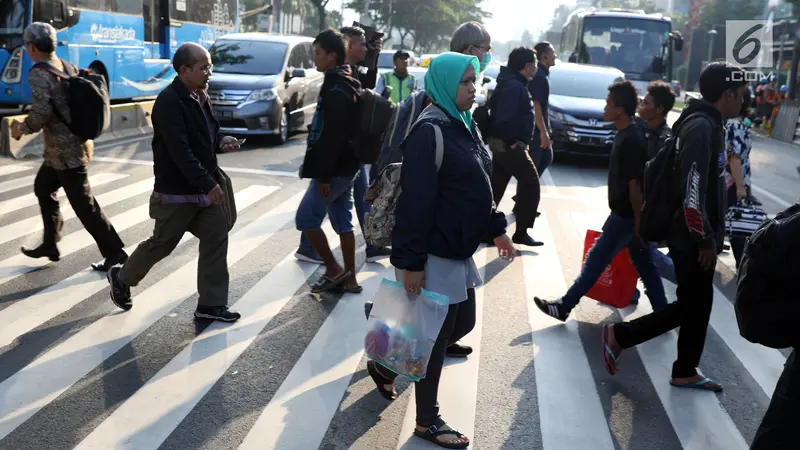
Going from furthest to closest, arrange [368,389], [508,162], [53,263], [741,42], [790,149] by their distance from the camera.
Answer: [741,42]
[790,149]
[508,162]
[53,263]
[368,389]

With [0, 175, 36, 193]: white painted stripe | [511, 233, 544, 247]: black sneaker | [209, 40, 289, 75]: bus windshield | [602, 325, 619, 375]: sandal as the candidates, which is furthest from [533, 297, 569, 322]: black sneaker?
[209, 40, 289, 75]: bus windshield

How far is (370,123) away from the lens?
18.5 ft

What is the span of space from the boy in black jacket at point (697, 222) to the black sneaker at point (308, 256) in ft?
10.0

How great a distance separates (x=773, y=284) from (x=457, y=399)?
7.53ft

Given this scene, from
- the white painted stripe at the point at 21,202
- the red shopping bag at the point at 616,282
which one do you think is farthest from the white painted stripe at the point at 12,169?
the red shopping bag at the point at 616,282

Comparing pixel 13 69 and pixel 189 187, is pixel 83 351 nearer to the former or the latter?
pixel 189 187

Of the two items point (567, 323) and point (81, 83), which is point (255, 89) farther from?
point (567, 323)

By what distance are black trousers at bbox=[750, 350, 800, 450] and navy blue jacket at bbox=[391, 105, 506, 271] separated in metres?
1.48

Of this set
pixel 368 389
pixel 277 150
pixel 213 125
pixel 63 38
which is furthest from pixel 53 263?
pixel 63 38

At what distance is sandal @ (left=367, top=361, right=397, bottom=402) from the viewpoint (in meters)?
4.26

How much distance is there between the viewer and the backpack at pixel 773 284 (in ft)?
7.51

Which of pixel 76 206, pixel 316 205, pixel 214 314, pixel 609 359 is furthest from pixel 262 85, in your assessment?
pixel 609 359

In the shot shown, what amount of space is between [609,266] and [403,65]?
500cm

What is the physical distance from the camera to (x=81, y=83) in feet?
19.4
